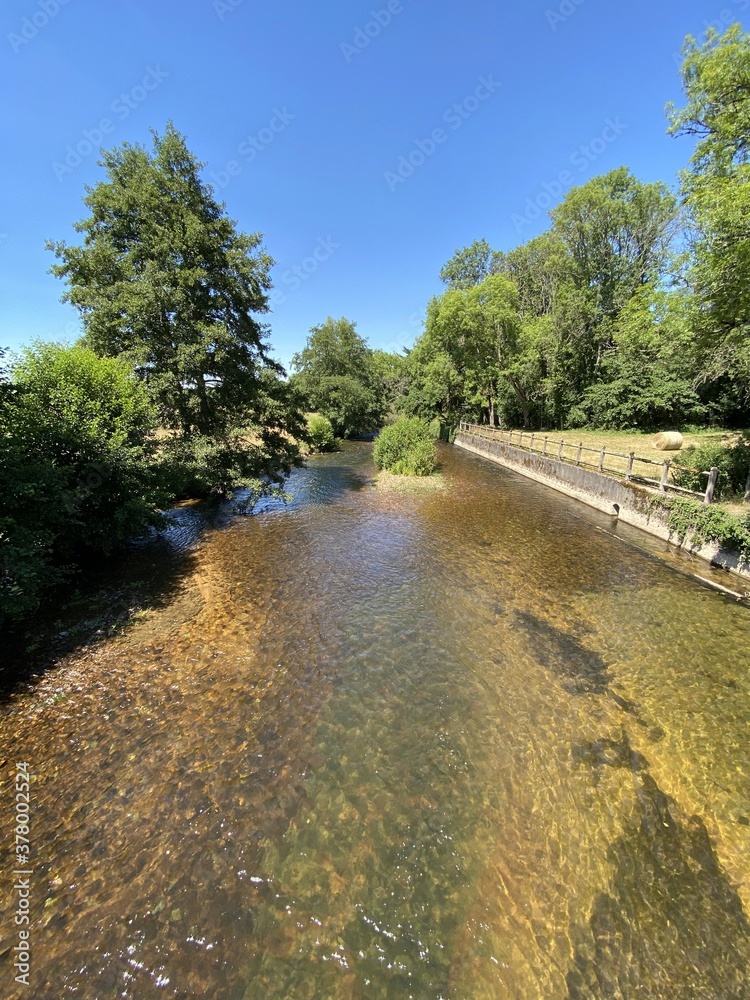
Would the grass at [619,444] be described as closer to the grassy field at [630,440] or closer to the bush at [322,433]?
the grassy field at [630,440]

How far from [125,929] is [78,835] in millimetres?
1210

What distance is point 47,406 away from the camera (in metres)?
9.25

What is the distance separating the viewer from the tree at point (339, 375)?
129 ft

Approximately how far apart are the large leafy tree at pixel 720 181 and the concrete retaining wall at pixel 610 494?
5.66 metres

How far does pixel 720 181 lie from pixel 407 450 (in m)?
16.2

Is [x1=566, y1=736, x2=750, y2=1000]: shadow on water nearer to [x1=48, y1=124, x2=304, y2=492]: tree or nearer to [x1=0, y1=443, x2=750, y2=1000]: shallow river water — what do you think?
[x1=0, y1=443, x2=750, y2=1000]: shallow river water

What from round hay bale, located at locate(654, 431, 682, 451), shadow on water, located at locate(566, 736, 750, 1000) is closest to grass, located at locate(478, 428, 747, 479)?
round hay bale, located at locate(654, 431, 682, 451)

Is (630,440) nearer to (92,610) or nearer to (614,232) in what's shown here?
(614,232)

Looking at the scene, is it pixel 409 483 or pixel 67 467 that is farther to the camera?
pixel 409 483

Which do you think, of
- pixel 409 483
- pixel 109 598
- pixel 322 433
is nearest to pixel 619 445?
pixel 409 483

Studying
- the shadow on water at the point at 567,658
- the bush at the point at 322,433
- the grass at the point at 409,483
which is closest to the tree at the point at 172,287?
the grass at the point at 409,483

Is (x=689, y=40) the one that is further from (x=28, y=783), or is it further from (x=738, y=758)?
(x=28, y=783)

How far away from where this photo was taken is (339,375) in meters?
40.7

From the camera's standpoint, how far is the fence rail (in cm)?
1243
